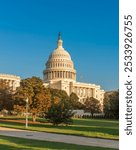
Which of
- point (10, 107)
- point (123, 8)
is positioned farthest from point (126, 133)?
point (10, 107)

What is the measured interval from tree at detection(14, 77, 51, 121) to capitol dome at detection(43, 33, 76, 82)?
11930 centimetres

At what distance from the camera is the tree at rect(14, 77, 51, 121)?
194ft

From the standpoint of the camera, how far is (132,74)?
1941 mm

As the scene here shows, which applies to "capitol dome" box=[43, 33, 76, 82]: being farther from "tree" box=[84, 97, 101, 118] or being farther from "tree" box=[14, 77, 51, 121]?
"tree" box=[14, 77, 51, 121]

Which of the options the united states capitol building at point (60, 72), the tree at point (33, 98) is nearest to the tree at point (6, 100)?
the tree at point (33, 98)

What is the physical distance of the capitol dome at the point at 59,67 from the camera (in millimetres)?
183000

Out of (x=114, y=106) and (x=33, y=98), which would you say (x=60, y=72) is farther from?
(x=33, y=98)

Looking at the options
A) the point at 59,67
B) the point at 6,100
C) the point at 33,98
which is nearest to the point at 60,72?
the point at 59,67

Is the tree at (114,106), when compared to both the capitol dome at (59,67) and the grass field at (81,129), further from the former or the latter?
the capitol dome at (59,67)

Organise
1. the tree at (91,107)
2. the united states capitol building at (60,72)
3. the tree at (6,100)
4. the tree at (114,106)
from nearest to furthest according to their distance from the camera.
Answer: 1. the tree at (114,106)
2. the tree at (6,100)
3. the tree at (91,107)
4. the united states capitol building at (60,72)

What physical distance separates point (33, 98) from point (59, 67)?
12185 centimetres

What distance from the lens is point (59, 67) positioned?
182250 millimetres

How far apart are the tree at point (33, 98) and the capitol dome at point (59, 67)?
119302mm

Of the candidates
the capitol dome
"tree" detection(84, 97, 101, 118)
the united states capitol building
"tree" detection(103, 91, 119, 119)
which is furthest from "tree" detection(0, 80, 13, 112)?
the capitol dome
